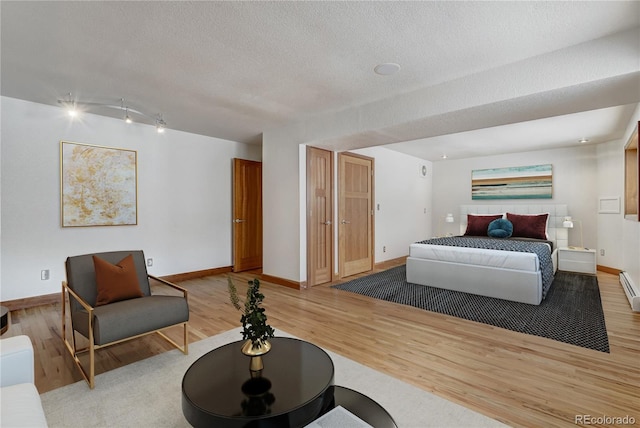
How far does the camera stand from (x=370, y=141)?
4.37m

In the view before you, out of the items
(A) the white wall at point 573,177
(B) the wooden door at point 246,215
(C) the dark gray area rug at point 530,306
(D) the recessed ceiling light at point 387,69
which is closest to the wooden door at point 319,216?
(C) the dark gray area rug at point 530,306

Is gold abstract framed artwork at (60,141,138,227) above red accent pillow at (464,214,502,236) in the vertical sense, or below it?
above

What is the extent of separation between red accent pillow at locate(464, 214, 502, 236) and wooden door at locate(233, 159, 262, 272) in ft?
14.4

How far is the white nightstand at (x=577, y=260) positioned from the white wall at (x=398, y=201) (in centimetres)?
283

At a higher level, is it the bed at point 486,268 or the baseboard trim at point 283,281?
the bed at point 486,268

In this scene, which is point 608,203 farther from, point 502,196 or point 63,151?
point 63,151

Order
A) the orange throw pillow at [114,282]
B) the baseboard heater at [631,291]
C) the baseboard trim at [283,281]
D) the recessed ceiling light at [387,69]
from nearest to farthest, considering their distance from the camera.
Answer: the orange throw pillow at [114,282], the recessed ceiling light at [387,69], the baseboard heater at [631,291], the baseboard trim at [283,281]

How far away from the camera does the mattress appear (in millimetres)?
3822

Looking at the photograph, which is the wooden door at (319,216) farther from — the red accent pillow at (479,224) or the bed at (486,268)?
the red accent pillow at (479,224)

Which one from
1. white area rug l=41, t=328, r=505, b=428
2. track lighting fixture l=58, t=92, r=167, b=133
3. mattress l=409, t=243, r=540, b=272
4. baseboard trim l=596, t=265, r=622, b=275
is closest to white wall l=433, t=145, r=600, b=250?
baseboard trim l=596, t=265, r=622, b=275

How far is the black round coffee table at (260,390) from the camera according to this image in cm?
126

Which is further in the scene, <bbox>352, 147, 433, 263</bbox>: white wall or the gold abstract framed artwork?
<bbox>352, 147, 433, 263</bbox>: white wall

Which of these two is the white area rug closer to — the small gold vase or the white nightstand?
the small gold vase

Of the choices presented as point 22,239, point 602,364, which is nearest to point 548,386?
point 602,364
